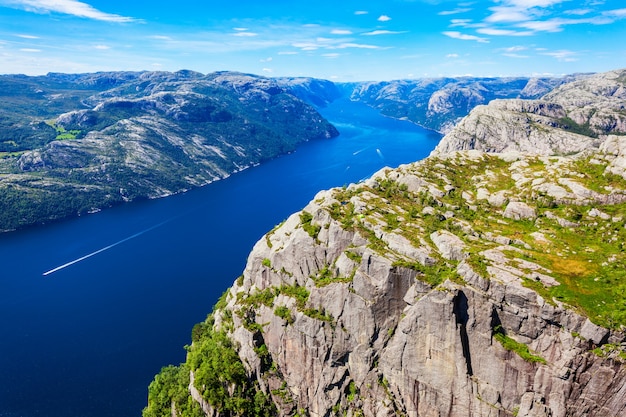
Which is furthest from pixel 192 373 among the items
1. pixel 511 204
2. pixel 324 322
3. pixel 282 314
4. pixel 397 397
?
pixel 511 204

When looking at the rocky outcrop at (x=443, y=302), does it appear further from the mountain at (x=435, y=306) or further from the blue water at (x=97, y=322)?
the blue water at (x=97, y=322)

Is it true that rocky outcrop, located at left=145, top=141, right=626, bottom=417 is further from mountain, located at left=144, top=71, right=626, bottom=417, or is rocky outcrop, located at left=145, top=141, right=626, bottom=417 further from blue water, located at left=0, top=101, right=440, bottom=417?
blue water, located at left=0, top=101, right=440, bottom=417

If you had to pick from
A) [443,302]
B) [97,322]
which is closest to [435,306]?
[443,302]

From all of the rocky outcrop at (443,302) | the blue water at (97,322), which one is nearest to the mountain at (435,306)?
the rocky outcrop at (443,302)

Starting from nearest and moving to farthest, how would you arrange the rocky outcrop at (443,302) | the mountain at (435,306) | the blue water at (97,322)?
1. the rocky outcrop at (443,302)
2. the mountain at (435,306)
3. the blue water at (97,322)

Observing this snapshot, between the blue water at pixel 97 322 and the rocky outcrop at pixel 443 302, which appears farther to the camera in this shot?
the blue water at pixel 97 322

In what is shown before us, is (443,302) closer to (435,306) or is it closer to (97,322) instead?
(435,306)

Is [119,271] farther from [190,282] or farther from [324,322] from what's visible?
[324,322]

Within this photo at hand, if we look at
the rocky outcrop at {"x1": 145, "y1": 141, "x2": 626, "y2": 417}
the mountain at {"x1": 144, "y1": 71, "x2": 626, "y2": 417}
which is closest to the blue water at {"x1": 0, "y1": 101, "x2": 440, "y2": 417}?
the mountain at {"x1": 144, "y1": 71, "x2": 626, "y2": 417}
